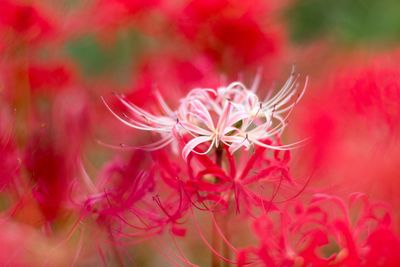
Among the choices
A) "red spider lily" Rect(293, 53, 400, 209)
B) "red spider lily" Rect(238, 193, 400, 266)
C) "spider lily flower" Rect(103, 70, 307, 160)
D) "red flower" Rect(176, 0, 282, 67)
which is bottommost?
"red spider lily" Rect(238, 193, 400, 266)

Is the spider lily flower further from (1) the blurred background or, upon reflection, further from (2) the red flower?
(2) the red flower

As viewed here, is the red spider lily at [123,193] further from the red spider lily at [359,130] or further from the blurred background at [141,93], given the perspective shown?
the red spider lily at [359,130]

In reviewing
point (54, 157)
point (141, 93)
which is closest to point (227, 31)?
point (141, 93)

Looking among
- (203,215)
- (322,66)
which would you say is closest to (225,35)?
(322,66)

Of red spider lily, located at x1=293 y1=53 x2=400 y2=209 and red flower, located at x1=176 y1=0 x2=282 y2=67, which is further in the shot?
red flower, located at x1=176 y1=0 x2=282 y2=67

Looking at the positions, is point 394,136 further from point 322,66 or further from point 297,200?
point 322,66

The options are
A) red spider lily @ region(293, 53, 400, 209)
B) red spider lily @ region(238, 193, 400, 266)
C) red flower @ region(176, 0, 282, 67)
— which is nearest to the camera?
red spider lily @ region(238, 193, 400, 266)

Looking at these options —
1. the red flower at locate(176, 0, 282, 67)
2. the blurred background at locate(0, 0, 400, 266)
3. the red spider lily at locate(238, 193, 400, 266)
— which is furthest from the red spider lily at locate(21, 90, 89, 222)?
the red flower at locate(176, 0, 282, 67)
